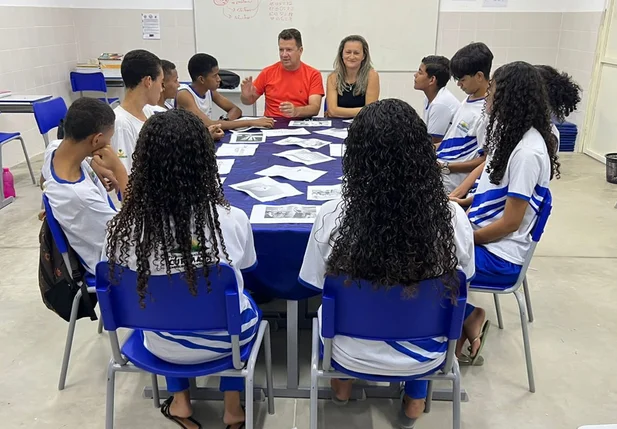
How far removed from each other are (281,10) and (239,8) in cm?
46

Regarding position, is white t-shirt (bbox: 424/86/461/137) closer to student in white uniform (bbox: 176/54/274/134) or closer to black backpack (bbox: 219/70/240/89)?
student in white uniform (bbox: 176/54/274/134)

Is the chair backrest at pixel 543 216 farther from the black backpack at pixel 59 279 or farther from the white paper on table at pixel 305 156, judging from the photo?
the black backpack at pixel 59 279

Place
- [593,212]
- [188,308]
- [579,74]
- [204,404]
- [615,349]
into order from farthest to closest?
[579,74] → [593,212] → [615,349] → [204,404] → [188,308]

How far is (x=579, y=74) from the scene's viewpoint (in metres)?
5.59

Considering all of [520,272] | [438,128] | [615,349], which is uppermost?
[438,128]

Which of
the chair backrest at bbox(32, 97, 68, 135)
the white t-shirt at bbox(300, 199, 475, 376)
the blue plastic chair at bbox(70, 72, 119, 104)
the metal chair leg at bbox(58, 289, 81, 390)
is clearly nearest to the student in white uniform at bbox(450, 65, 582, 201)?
the white t-shirt at bbox(300, 199, 475, 376)

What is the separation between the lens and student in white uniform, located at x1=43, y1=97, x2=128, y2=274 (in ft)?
6.03

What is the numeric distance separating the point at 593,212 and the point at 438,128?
6.00ft

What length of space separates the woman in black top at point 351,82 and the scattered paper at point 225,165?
143cm

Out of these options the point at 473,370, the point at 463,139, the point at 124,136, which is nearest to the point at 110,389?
the point at 124,136

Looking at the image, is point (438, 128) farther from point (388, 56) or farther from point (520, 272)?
point (388, 56)

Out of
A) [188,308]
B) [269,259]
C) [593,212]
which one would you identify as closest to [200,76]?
[269,259]

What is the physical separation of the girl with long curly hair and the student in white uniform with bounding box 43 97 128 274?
1408 mm

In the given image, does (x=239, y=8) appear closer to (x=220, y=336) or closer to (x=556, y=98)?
(x=556, y=98)
